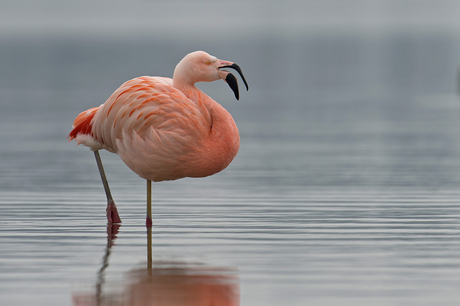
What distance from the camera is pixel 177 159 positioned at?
8703 millimetres

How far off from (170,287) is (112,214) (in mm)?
2901

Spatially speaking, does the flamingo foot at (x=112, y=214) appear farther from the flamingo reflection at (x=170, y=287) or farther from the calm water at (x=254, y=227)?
the flamingo reflection at (x=170, y=287)

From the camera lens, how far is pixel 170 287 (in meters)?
6.71

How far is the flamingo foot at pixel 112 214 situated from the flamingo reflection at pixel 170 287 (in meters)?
1.84

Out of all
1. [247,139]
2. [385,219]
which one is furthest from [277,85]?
[385,219]

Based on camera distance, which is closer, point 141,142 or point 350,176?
point 141,142

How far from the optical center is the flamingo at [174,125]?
8.68 meters

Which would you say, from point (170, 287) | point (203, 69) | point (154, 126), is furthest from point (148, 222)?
point (170, 287)

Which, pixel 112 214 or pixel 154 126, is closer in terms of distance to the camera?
pixel 154 126

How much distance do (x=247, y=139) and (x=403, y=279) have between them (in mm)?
13434

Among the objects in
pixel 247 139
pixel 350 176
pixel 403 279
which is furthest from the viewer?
pixel 247 139

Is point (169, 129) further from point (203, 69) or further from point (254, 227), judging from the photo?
point (254, 227)

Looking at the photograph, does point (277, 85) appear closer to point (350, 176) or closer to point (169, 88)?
point (350, 176)

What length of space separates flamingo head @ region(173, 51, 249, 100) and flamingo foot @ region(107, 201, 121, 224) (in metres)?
1.41
